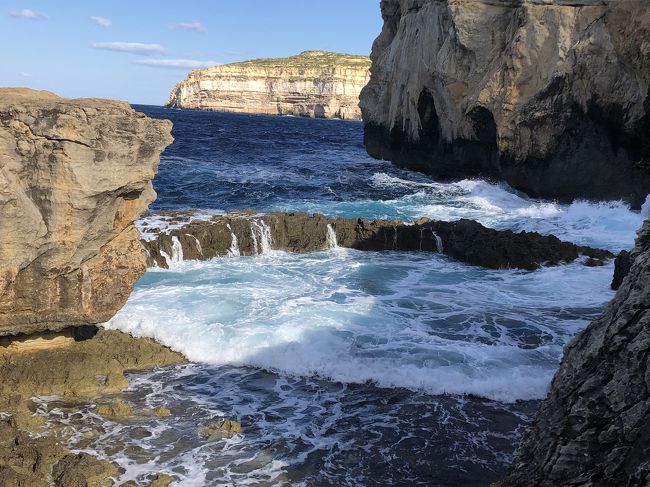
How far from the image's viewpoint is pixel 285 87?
132125mm

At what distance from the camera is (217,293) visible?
13234 millimetres

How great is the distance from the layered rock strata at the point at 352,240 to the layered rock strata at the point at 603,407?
38.1ft

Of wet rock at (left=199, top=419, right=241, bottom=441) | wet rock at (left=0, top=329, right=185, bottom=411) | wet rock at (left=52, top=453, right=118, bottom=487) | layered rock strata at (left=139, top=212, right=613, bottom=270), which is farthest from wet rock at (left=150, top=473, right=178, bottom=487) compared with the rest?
layered rock strata at (left=139, top=212, right=613, bottom=270)

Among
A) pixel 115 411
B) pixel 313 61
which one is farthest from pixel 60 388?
pixel 313 61

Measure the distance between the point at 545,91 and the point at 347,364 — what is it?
16302mm

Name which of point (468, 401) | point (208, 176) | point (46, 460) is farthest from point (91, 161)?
point (208, 176)

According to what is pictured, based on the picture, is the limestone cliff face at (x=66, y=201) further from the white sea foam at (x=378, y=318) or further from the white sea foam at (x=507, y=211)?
the white sea foam at (x=507, y=211)

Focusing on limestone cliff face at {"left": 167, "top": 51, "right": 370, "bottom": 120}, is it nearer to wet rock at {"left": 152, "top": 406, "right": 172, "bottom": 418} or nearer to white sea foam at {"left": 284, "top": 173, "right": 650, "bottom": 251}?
white sea foam at {"left": 284, "top": 173, "right": 650, "bottom": 251}

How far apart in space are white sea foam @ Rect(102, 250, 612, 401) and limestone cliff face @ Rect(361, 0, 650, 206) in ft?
27.1

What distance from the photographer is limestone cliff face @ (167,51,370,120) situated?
127 metres

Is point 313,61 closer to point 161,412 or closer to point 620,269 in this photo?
point 620,269

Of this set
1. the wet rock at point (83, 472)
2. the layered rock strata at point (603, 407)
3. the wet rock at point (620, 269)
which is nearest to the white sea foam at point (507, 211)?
the wet rock at point (620, 269)

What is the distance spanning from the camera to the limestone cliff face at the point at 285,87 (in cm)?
12662

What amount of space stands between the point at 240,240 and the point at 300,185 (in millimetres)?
13012
